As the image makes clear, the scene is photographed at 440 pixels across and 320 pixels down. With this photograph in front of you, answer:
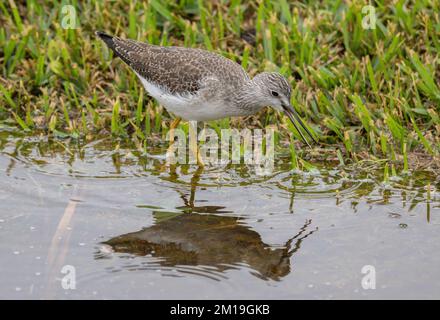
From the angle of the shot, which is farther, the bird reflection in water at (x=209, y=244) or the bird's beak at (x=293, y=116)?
the bird's beak at (x=293, y=116)

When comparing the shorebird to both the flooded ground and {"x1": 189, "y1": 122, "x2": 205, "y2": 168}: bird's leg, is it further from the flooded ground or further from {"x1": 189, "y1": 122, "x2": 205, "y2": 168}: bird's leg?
the flooded ground

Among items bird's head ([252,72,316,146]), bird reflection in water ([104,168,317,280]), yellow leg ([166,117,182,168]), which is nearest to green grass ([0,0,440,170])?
yellow leg ([166,117,182,168])

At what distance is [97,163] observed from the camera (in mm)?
7605

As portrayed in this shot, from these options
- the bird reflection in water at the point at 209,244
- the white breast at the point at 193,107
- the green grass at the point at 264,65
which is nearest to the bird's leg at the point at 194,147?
the white breast at the point at 193,107

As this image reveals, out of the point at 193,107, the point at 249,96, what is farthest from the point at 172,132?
the point at 249,96

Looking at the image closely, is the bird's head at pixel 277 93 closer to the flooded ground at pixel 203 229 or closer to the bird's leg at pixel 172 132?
the flooded ground at pixel 203 229

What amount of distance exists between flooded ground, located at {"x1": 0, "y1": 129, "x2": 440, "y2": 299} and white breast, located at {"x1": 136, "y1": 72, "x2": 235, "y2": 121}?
500 millimetres

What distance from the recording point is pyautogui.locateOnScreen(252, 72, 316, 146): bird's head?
24.5ft

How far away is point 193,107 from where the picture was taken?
7.52 m

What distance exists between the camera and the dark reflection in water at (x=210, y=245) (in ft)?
19.3

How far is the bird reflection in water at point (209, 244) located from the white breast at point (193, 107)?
121 centimetres

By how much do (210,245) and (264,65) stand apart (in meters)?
3.15
